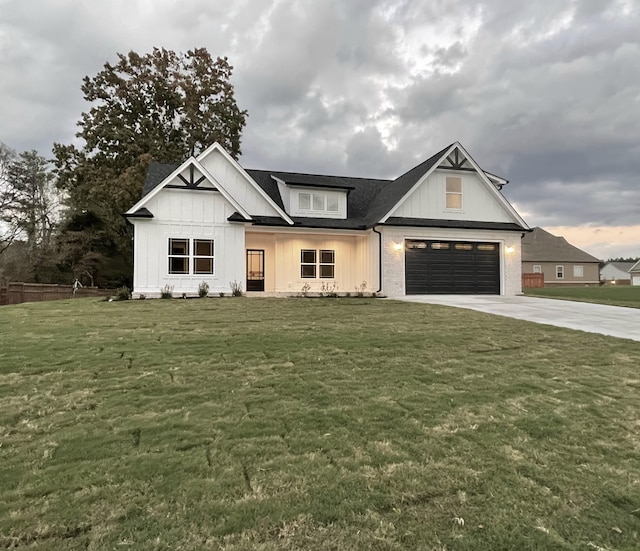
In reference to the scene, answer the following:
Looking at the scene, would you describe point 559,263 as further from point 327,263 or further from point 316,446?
point 316,446

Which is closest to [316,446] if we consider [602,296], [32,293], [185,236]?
[185,236]

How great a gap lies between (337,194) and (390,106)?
7394 millimetres

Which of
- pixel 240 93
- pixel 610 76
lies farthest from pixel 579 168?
pixel 240 93

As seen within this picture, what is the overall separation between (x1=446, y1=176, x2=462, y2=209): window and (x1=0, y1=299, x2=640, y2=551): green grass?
42.8ft

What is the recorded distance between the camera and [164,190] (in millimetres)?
15797

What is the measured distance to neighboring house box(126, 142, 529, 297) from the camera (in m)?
16.7

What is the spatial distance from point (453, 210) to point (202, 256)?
11484 mm

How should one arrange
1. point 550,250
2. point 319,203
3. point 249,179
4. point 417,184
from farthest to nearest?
point 550,250 → point 319,203 → point 417,184 → point 249,179

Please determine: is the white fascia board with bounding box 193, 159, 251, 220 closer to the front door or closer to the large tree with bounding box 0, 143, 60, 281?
the front door

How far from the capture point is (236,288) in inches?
640

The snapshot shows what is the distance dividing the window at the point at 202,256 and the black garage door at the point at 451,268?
8525mm

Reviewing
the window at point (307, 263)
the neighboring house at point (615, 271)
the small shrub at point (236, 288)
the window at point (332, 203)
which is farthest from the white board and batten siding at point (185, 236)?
the neighboring house at point (615, 271)

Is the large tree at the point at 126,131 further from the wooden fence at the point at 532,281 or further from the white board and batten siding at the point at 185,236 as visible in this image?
the wooden fence at the point at 532,281

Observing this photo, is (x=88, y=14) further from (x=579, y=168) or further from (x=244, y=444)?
(x=579, y=168)
